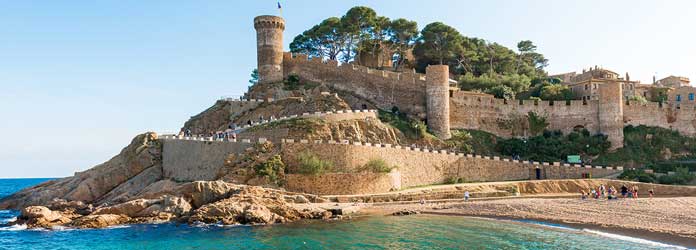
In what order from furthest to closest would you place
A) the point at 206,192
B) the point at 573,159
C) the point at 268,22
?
1. the point at 268,22
2. the point at 573,159
3. the point at 206,192

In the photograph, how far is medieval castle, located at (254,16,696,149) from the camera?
135ft

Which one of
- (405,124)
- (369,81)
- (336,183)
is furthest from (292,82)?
(336,183)

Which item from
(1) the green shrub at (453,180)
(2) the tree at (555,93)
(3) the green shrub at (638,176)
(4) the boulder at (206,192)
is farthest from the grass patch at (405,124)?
(4) the boulder at (206,192)

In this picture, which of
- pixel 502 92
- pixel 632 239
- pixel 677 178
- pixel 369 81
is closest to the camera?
pixel 632 239

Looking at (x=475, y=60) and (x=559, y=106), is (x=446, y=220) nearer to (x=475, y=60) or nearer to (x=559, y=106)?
(x=559, y=106)

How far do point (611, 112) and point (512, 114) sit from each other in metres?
6.53

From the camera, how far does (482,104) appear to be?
142ft

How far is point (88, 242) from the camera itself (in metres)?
22.5

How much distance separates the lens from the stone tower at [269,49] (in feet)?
155

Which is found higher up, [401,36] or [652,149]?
[401,36]

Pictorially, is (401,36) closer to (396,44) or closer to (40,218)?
(396,44)

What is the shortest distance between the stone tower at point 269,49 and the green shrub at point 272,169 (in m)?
17.9

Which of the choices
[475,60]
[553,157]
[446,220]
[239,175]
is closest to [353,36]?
[475,60]

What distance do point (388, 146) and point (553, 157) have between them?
13.5 m
